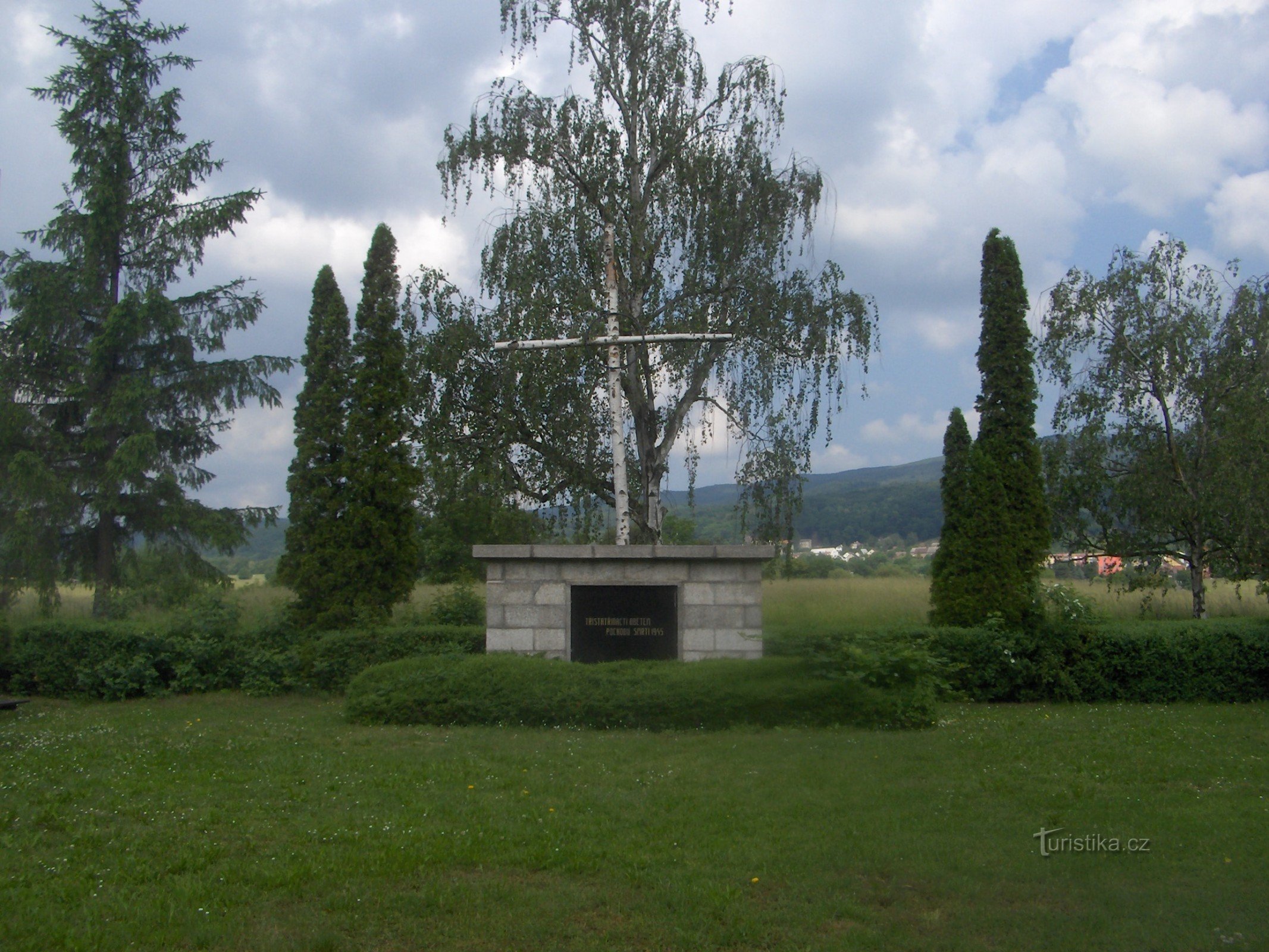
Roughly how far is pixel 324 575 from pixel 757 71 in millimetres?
11235

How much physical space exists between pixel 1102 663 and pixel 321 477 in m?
11.6

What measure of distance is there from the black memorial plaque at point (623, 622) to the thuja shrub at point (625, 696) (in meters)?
0.89

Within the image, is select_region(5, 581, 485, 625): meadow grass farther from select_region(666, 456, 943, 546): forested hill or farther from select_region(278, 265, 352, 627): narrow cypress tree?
select_region(666, 456, 943, 546): forested hill

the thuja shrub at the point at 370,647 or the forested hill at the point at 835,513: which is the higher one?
the forested hill at the point at 835,513

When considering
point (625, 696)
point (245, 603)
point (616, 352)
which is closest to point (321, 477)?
point (245, 603)

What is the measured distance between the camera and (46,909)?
4.55 metres

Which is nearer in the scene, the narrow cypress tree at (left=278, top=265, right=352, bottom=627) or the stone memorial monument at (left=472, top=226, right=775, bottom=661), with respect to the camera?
the stone memorial monument at (left=472, top=226, right=775, bottom=661)

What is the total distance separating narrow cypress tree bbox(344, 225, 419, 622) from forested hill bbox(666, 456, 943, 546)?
467cm

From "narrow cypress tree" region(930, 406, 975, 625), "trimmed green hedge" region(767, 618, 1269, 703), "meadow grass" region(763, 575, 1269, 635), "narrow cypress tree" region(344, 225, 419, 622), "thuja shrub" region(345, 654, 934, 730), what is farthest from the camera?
"narrow cypress tree" region(344, 225, 419, 622)

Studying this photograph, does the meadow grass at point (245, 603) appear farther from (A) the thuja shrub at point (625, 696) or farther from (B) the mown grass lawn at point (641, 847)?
(B) the mown grass lawn at point (641, 847)

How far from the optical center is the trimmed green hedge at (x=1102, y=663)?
12.8m

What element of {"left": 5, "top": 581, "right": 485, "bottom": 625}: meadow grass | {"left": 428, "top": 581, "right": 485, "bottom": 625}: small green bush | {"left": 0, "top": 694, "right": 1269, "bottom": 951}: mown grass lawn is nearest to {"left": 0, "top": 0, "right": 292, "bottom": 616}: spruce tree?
{"left": 5, "top": 581, "right": 485, "bottom": 625}: meadow grass

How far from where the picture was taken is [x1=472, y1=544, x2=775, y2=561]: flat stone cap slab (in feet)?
38.9

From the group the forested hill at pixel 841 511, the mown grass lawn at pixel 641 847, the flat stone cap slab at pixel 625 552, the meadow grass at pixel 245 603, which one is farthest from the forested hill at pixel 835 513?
the mown grass lawn at pixel 641 847
